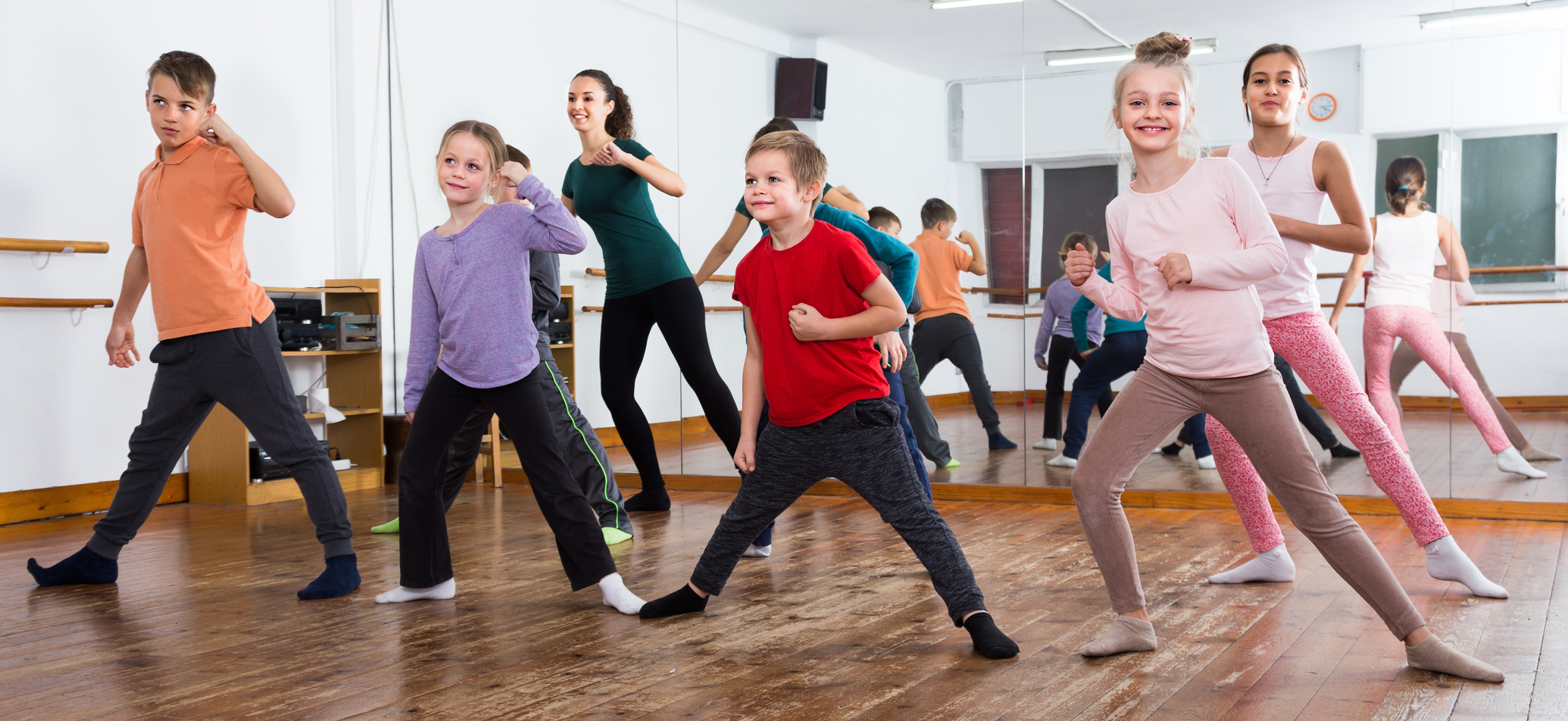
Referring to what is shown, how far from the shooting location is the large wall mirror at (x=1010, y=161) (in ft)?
13.0

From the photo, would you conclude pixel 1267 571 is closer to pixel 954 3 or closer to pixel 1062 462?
pixel 1062 462

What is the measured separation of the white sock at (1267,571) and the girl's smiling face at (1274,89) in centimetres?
104

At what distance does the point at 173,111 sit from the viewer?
287 cm

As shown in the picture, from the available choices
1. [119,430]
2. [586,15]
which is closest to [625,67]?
[586,15]

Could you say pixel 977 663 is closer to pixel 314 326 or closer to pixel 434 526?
pixel 434 526

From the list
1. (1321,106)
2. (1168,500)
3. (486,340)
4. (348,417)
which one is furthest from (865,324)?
(348,417)

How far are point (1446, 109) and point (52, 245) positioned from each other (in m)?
4.93

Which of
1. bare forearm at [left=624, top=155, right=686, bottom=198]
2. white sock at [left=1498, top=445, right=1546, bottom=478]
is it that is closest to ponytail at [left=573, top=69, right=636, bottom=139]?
bare forearm at [left=624, top=155, right=686, bottom=198]

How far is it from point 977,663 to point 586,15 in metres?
4.11

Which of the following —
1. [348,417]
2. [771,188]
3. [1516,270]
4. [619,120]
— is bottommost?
[348,417]

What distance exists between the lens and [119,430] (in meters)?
4.64

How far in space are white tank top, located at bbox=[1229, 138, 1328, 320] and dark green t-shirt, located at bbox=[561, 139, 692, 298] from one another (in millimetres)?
1710

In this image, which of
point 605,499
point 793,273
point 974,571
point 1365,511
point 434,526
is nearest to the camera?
point 793,273

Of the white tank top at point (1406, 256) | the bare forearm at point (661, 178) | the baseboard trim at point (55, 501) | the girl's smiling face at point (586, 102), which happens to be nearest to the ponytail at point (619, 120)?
the girl's smiling face at point (586, 102)
